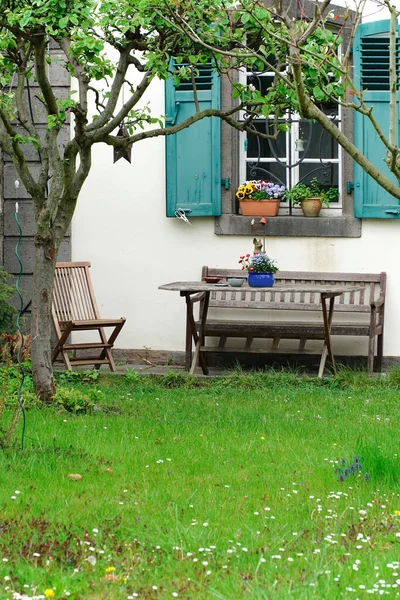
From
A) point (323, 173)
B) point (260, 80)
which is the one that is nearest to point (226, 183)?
point (323, 173)

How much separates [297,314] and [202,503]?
5024mm

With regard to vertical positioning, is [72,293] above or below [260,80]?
below

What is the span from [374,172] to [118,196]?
5.69 m

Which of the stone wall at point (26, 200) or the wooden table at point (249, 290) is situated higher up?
the stone wall at point (26, 200)

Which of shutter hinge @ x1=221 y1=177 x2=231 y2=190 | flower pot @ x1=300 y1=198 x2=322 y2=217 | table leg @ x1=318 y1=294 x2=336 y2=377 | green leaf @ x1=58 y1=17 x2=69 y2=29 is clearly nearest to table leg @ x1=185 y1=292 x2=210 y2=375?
table leg @ x1=318 y1=294 x2=336 y2=377

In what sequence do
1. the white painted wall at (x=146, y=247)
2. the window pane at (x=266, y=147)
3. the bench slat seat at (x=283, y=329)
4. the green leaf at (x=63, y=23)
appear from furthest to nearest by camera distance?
the window pane at (x=266, y=147), the white painted wall at (x=146, y=247), the bench slat seat at (x=283, y=329), the green leaf at (x=63, y=23)

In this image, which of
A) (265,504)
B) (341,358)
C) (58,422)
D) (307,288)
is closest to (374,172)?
(265,504)

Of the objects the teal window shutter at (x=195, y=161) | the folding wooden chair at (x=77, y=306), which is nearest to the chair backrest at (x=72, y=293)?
the folding wooden chair at (x=77, y=306)

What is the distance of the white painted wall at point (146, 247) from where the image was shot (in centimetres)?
930

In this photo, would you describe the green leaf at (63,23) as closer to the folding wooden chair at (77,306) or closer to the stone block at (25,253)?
the folding wooden chair at (77,306)

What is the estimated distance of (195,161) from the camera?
30.2ft

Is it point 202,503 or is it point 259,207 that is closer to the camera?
point 202,503

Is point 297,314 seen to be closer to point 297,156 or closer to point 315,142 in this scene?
point 297,156

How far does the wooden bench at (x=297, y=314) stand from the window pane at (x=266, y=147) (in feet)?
3.91
